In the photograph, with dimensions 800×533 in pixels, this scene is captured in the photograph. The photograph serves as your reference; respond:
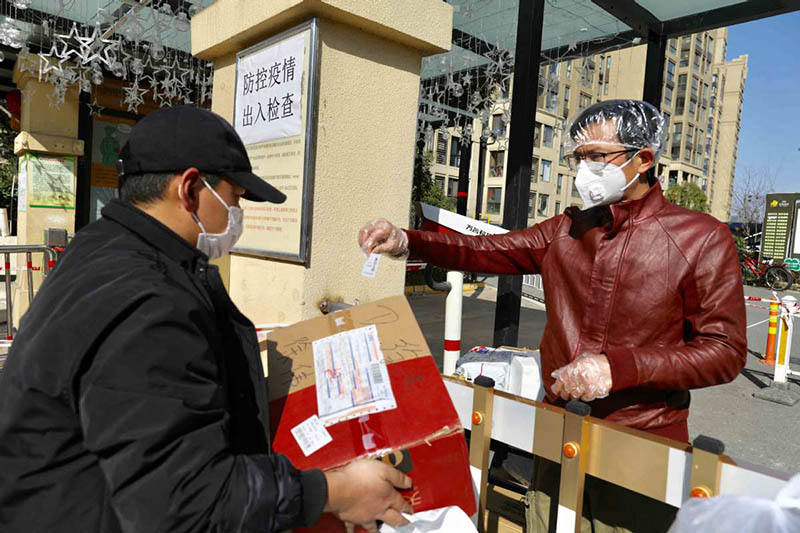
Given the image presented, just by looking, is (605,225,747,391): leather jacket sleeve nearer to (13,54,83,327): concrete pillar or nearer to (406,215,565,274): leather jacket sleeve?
(406,215,565,274): leather jacket sleeve

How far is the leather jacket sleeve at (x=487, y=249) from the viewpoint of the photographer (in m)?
2.01

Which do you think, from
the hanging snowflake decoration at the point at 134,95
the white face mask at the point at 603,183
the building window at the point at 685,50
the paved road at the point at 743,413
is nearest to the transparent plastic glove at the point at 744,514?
the white face mask at the point at 603,183

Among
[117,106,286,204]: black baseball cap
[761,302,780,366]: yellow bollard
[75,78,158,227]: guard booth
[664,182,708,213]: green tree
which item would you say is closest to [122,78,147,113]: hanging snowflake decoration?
[75,78,158,227]: guard booth

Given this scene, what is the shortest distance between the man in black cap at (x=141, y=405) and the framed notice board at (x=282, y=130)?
1170mm

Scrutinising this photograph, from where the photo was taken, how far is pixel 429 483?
1225 mm

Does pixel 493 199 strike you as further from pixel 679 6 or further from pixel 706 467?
pixel 706 467

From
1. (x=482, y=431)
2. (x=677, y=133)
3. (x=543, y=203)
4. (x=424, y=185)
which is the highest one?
(x=677, y=133)

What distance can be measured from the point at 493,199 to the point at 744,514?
147 feet

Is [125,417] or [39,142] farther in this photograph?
[39,142]

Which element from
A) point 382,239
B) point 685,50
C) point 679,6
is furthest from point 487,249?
point 685,50

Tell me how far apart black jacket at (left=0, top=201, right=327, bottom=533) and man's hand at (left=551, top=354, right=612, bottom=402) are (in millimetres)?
764

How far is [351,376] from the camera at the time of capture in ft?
4.32

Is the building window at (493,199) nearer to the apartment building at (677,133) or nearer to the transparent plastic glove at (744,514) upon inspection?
the apartment building at (677,133)

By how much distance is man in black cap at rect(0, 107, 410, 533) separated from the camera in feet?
2.88
